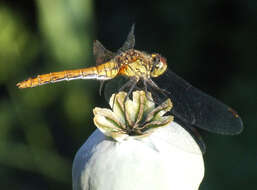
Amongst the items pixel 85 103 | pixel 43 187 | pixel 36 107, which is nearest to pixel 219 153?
pixel 85 103

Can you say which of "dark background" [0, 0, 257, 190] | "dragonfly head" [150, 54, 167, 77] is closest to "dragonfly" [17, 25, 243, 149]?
"dragonfly head" [150, 54, 167, 77]

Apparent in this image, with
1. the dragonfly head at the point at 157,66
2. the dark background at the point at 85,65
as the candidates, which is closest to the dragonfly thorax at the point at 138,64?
the dragonfly head at the point at 157,66

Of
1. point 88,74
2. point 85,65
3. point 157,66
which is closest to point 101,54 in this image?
point 88,74

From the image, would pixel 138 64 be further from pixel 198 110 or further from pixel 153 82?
pixel 198 110

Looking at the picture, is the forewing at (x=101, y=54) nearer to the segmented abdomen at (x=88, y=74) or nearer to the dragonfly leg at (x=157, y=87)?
the segmented abdomen at (x=88, y=74)

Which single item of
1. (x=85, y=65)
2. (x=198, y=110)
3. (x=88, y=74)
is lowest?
(x=85, y=65)

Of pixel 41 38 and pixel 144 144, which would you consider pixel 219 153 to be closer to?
pixel 41 38
